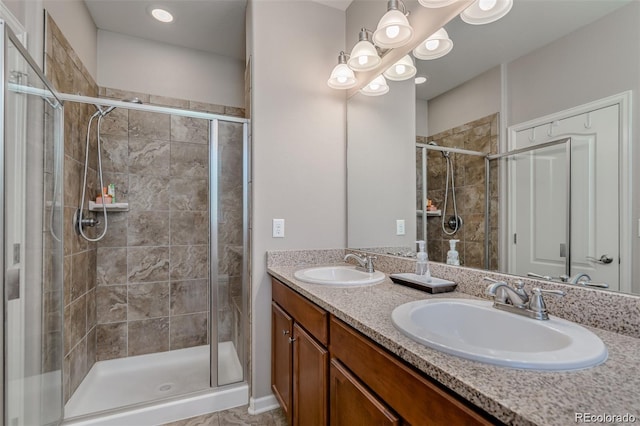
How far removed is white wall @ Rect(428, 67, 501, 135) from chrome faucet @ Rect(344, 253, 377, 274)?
2.62ft

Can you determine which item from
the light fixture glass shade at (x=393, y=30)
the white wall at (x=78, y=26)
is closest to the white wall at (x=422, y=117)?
the light fixture glass shade at (x=393, y=30)

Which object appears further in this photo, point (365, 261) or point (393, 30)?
point (365, 261)

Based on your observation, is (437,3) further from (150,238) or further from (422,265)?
(150,238)

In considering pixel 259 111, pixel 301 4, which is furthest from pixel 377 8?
pixel 259 111

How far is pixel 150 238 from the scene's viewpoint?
2.56m

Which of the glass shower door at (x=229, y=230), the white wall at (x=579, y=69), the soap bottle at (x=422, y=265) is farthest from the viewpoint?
the glass shower door at (x=229, y=230)

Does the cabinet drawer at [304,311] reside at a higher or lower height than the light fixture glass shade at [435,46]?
lower

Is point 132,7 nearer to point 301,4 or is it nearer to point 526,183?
point 301,4

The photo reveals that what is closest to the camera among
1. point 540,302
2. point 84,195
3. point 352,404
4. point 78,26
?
point 540,302

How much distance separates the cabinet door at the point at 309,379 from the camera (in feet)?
3.99

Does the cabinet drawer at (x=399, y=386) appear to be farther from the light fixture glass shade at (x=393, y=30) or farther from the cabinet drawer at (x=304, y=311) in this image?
the light fixture glass shade at (x=393, y=30)

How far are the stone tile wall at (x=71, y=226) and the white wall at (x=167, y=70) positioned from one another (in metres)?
0.29

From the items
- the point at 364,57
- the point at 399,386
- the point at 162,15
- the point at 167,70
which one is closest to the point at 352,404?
the point at 399,386

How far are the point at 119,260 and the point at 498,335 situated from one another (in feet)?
8.70
